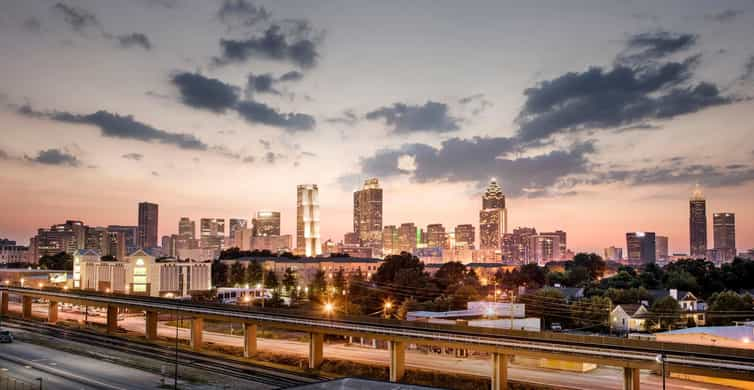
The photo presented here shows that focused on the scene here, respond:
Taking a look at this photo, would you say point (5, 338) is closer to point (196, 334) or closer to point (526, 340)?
point (196, 334)

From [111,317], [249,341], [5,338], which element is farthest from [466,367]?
[5,338]

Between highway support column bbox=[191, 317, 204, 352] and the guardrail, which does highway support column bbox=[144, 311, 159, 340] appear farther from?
highway support column bbox=[191, 317, 204, 352]

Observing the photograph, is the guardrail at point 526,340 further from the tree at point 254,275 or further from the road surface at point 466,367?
the tree at point 254,275

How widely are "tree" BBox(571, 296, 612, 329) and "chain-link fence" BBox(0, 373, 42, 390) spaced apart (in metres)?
84.4

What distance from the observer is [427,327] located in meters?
63.4

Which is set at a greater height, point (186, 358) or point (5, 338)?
point (5, 338)

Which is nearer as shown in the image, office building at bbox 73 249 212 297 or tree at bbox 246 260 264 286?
office building at bbox 73 249 212 297

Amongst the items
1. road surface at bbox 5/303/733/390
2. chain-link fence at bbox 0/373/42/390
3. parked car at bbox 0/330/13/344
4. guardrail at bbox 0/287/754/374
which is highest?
guardrail at bbox 0/287/754/374

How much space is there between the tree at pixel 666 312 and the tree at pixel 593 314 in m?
8.38

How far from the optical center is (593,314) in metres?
110

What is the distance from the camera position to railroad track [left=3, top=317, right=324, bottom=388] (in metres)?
60.9

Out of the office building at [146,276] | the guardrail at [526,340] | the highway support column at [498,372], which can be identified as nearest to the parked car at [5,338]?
the guardrail at [526,340]

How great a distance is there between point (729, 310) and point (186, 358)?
312 feet

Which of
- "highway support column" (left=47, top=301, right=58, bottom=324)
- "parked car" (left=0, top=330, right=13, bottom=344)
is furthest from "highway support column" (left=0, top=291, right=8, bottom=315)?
"parked car" (left=0, top=330, right=13, bottom=344)
